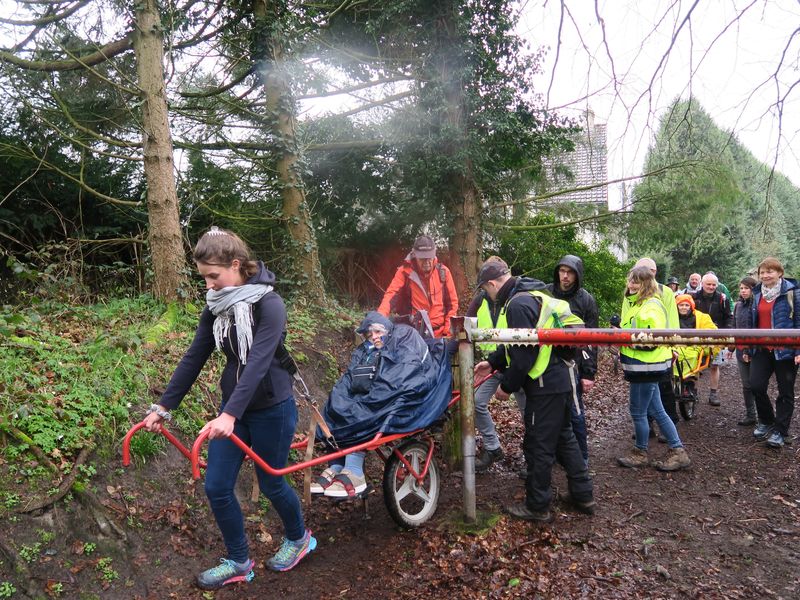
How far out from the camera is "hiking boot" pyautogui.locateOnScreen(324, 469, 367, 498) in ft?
12.1

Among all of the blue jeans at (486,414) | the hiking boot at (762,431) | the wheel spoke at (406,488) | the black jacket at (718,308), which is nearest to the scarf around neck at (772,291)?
the hiking boot at (762,431)

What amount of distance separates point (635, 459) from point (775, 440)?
1771 millimetres

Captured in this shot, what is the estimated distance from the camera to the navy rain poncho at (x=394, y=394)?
3.71 m

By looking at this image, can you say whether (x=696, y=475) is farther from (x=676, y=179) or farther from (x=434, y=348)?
(x=676, y=179)

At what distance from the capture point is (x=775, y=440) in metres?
6.04

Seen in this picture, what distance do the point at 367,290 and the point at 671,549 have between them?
10320mm

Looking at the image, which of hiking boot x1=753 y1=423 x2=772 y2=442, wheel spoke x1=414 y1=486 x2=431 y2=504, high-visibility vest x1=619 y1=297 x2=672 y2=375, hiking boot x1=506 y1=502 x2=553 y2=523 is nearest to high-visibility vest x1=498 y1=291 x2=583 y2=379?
hiking boot x1=506 y1=502 x2=553 y2=523

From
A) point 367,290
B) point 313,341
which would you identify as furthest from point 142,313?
point 367,290

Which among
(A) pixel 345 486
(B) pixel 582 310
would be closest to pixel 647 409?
(B) pixel 582 310

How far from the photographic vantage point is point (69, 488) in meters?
3.45

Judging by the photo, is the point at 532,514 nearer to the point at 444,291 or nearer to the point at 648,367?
the point at 648,367

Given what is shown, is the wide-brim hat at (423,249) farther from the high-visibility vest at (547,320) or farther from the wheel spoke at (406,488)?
the wheel spoke at (406,488)

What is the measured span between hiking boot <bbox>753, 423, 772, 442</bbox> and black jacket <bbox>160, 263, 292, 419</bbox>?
584 centimetres

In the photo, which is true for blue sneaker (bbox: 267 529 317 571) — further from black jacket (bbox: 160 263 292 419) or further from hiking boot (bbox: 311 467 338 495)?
black jacket (bbox: 160 263 292 419)
